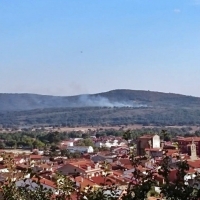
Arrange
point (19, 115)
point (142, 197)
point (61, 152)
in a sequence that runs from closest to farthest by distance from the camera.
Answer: point (142, 197)
point (61, 152)
point (19, 115)

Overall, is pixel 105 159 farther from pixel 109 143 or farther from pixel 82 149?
pixel 109 143

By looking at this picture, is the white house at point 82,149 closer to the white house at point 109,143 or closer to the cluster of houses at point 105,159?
the cluster of houses at point 105,159

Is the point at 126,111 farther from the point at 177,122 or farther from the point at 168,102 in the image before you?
the point at 168,102

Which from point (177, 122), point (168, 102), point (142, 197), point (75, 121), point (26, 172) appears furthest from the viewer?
point (168, 102)

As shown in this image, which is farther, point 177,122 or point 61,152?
point 177,122

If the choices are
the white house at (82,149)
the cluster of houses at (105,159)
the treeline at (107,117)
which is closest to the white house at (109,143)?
the cluster of houses at (105,159)

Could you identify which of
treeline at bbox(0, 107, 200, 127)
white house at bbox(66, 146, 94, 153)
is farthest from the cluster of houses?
treeline at bbox(0, 107, 200, 127)

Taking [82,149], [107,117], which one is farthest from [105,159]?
[107,117]

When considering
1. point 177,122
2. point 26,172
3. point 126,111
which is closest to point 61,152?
point 26,172

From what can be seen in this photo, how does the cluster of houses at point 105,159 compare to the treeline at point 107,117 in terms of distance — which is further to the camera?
the treeline at point 107,117

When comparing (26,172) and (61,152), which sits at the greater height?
(26,172)

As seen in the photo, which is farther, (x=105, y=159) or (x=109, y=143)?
(x=109, y=143)
